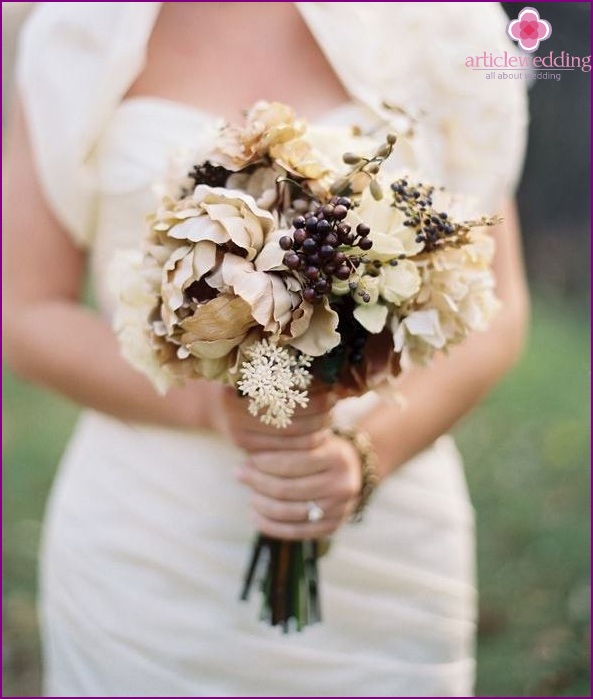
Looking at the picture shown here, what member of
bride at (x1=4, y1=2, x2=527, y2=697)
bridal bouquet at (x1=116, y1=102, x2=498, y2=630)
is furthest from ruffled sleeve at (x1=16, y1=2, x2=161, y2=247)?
bridal bouquet at (x1=116, y1=102, x2=498, y2=630)

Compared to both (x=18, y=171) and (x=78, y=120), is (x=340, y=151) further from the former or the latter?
(x=18, y=171)

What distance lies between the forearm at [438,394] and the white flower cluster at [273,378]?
0.61 m

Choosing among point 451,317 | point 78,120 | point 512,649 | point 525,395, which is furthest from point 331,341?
point 525,395

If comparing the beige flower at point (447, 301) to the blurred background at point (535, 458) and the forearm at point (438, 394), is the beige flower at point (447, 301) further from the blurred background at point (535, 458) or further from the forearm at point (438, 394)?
the blurred background at point (535, 458)

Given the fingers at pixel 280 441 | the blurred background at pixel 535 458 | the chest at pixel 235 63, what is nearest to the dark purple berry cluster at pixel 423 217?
the fingers at pixel 280 441

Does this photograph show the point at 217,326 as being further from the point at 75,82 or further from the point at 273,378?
the point at 75,82

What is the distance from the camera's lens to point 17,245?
190cm

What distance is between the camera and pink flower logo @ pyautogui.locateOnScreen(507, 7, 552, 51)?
202 centimetres

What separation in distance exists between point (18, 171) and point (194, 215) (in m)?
Result: 0.82

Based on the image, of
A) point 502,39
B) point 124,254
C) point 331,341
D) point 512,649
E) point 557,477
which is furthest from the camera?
point 557,477

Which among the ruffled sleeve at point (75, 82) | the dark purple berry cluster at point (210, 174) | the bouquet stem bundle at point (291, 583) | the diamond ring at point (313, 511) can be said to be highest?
the ruffled sleeve at point (75, 82)

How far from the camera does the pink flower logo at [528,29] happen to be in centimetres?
202

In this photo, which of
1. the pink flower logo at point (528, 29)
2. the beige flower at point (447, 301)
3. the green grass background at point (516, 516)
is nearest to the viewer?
the beige flower at point (447, 301)

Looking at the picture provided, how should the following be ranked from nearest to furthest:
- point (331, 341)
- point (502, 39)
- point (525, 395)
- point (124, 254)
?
point (331, 341)
point (124, 254)
point (502, 39)
point (525, 395)
